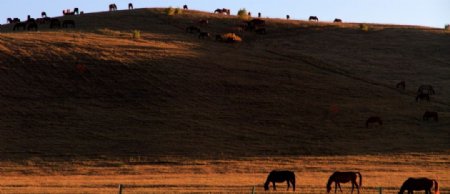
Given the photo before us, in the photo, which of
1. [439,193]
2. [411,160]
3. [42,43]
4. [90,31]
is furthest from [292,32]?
[439,193]

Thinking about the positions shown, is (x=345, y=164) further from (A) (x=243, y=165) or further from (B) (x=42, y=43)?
(B) (x=42, y=43)

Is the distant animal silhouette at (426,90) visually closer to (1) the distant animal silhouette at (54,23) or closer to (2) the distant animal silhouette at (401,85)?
(2) the distant animal silhouette at (401,85)

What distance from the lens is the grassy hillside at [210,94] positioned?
5294cm

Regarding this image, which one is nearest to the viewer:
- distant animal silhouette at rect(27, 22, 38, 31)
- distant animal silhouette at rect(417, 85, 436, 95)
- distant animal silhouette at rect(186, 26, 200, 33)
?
distant animal silhouette at rect(417, 85, 436, 95)

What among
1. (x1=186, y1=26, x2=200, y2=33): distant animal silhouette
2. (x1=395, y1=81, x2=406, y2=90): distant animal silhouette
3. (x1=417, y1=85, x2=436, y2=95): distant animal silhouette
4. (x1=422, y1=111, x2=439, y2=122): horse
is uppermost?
(x1=186, y1=26, x2=200, y2=33): distant animal silhouette

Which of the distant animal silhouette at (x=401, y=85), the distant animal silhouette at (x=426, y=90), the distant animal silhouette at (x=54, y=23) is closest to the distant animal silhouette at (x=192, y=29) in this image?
the distant animal silhouette at (x=54, y=23)

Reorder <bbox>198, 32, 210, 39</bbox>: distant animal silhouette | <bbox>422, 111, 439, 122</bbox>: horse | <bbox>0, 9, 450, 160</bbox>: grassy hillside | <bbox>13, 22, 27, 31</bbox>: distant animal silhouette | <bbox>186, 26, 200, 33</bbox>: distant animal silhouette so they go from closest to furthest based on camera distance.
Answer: <bbox>0, 9, 450, 160</bbox>: grassy hillside
<bbox>422, 111, 439, 122</bbox>: horse
<bbox>198, 32, 210, 39</bbox>: distant animal silhouette
<bbox>186, 26, 200, 33</bbox>: distant animal silhouette
<bbox>13, 22, 27, 31</bbox>: distant animal silhouette

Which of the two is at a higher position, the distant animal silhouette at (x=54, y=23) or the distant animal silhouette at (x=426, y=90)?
the distant animal silhouette at (x=54, y=23)

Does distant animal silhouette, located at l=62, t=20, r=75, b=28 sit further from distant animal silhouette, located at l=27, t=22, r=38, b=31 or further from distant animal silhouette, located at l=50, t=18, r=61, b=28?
distant animal silhouette, located at l=27, t=22, r=38, b=31

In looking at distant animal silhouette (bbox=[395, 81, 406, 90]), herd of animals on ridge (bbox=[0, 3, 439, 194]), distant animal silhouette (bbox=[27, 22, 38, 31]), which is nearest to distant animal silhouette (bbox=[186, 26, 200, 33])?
herd of animals on ridge (bbox=[0, 3, 439, 194])

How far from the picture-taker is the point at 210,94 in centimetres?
6500

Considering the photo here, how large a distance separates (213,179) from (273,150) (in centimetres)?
1265

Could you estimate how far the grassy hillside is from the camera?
52938mm

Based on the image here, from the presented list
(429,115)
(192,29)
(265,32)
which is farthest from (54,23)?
(429,115)
